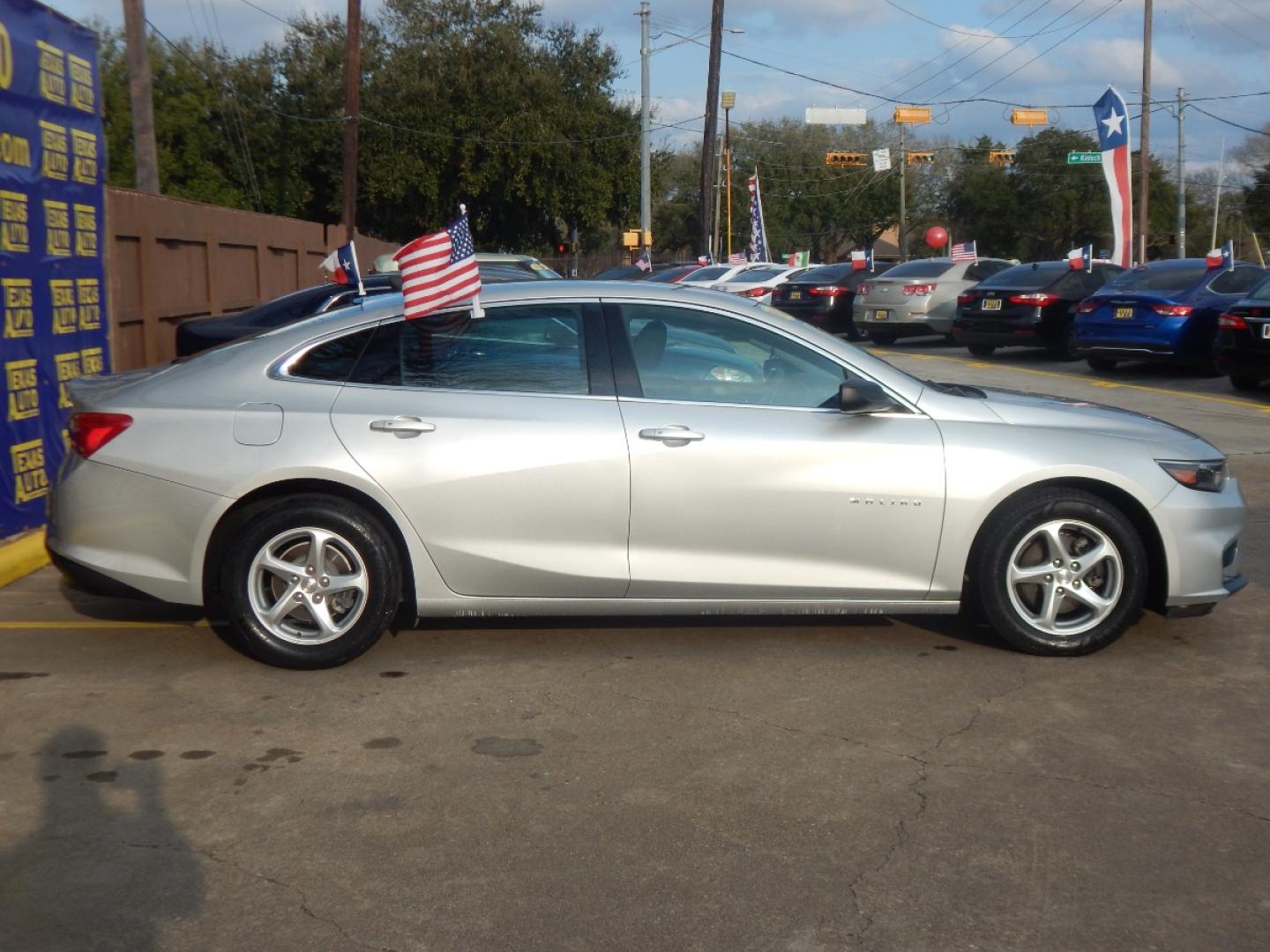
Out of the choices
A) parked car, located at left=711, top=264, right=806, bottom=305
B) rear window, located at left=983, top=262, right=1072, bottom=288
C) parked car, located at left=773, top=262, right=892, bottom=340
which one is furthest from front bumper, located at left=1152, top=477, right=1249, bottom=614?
parked car, located at left=711, top=264, right=806, bottom=305

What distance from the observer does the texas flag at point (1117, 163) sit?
27516mm

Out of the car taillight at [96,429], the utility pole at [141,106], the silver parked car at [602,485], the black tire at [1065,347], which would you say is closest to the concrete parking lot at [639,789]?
the silver parked car at [602,485]

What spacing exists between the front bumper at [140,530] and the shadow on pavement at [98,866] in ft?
3.38

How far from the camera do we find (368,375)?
5797mm

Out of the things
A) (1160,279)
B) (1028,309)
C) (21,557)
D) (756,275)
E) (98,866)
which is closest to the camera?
(98,866)

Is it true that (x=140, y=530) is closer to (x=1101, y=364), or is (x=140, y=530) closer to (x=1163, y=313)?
(x=1163, y=313)

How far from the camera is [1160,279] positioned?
18.6 metres

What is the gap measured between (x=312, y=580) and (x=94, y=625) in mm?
1505

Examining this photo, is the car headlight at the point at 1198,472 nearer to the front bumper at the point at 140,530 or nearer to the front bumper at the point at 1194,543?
the front bumper at the point at 1194,543

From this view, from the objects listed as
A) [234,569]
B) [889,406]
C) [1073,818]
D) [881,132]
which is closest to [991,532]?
[889,406]

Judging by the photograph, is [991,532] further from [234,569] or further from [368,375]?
[234,569]

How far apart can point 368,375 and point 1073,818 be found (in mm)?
3214

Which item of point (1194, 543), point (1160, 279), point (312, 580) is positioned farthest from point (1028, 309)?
point (312, 580)

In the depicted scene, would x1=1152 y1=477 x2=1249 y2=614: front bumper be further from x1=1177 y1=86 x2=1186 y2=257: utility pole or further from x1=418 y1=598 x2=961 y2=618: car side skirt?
x1=1177 y1=86 x2=1186 y2=257: utility pole
